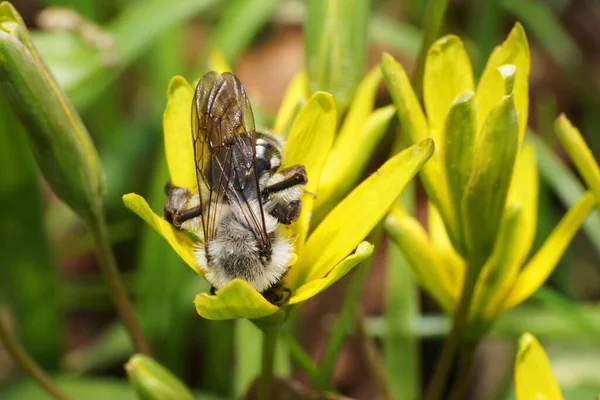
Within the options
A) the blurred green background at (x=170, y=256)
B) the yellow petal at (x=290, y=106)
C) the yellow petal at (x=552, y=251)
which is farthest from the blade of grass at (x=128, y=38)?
Result: the yellow petal at (x=552, y=251)

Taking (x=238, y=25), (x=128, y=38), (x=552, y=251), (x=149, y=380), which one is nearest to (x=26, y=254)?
(x=128, y=38)

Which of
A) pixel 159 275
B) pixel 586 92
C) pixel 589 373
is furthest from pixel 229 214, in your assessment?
pixel 586 92

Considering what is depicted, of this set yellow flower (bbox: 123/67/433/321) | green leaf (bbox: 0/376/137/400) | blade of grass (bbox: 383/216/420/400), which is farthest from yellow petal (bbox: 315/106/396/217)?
green leaf (bbox: 0/376/137/400)

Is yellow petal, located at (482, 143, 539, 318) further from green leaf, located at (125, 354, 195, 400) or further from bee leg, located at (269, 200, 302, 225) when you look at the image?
green leaf, located at (125, 354, 195, 400)

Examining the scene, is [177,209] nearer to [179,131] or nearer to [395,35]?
[179,131]

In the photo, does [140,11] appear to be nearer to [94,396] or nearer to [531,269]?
[94,396]

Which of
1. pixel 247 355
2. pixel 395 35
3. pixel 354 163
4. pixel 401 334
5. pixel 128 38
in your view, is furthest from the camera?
pixel 395 35
